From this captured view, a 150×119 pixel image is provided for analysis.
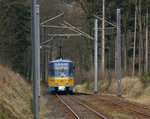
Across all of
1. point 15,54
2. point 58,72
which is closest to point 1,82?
point 58,72

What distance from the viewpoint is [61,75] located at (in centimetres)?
3428

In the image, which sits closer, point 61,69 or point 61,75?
point 61,75

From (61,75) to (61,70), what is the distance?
0.44m

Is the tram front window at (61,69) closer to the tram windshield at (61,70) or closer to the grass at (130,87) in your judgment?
the tram windshield at (61,70)

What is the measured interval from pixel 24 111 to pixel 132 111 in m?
5.16

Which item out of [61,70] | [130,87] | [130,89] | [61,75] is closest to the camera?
[130,89]

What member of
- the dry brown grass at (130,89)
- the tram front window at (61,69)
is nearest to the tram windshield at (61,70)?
the tram front window at (61,69)

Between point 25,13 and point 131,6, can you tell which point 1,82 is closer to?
point 131,6

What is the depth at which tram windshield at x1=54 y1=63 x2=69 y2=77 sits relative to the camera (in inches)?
1352

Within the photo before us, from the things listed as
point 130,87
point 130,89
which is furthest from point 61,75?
point 130,89

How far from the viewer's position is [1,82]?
63.1 feet

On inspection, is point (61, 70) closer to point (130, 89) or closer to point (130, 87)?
point (130, 87)

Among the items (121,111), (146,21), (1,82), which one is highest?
(146,21)

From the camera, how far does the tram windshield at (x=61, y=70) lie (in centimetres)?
3434
